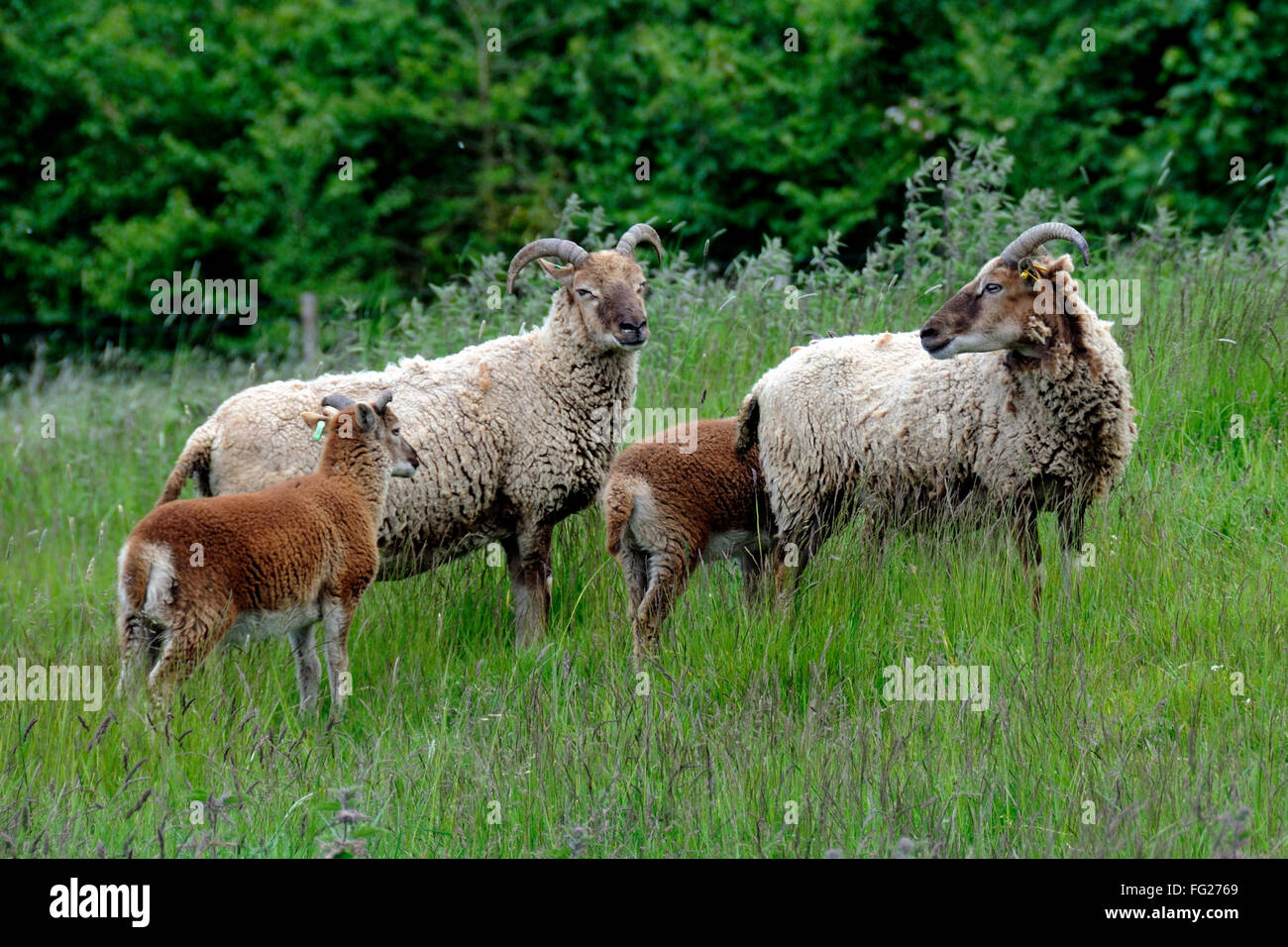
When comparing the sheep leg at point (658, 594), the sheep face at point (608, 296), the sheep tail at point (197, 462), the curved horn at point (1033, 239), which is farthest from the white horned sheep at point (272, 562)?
the curved horn at point (1033, 239)

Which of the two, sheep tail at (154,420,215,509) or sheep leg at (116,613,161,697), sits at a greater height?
sheep tail at (154,420,215,509)

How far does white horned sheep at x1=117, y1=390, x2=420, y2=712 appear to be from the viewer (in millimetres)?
5277

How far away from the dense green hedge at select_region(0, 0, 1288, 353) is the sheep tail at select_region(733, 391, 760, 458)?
10.1m

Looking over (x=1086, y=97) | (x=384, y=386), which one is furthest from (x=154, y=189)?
(x=384, y=386)

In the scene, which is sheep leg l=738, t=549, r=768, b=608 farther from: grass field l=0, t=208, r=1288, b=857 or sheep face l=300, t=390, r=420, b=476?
sheep face l=300, t=390, r=420, b=476

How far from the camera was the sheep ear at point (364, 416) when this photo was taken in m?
6.09

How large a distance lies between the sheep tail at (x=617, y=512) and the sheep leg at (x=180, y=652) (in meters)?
1.87

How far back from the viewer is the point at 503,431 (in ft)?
22.8

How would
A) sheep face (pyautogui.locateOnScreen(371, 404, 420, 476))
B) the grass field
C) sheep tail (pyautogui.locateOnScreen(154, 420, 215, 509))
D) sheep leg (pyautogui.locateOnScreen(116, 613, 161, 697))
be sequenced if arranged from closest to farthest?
the grass field, sheep leg (pyautogui.locateOnScreen(116, 613, 161, 697)), sheep face (pyautogui.locateOnScreen(371, 404, 420, 476)), sheep tail (pyautogui.locateOnScreen(154, 420, 215, 509))

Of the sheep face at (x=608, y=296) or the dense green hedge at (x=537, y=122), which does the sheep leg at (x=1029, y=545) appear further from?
the dense green hedge at (x=537, y=122)

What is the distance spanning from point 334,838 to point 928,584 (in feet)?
8.95

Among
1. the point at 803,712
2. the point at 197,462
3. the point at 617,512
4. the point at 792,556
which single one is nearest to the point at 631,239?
the point at 617,512

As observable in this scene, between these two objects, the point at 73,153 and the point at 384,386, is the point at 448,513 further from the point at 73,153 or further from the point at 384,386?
the point at 73,153

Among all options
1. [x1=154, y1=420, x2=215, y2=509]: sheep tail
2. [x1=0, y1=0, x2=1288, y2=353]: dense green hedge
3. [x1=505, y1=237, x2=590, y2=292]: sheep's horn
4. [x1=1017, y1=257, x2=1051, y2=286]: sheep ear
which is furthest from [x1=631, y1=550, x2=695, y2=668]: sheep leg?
[x1=0, y1=0, x2=1288, y2=353]: dense green hedge
